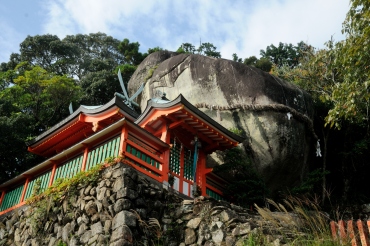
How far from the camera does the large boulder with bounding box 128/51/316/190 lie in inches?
659

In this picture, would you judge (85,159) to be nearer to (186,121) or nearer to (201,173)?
(186,121)

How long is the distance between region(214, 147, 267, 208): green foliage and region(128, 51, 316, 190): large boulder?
87.4 inches

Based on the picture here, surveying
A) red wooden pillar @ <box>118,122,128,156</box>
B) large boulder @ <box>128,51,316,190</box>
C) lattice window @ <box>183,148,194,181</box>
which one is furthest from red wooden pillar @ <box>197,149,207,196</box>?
large boulder @ <box>128,51,316,190</box>

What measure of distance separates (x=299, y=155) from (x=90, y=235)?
10927 millimetres

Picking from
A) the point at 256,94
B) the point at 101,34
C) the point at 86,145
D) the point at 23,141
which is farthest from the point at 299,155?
the point at 101,34

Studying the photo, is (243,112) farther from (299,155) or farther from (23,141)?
(23,141)

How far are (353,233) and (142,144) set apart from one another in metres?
5.93

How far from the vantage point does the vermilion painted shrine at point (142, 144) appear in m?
10.3

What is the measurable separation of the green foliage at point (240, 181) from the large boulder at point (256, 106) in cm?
222

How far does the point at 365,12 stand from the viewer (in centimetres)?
913

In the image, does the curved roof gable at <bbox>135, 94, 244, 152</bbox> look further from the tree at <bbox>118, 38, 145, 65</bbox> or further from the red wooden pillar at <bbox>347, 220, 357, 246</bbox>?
the tree at <bbox>118, 38, 145, 65</bbox>

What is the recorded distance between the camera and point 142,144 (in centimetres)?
1067

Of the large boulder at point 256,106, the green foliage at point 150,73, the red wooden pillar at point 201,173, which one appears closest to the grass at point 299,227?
the red wooden pillar at point 201,173

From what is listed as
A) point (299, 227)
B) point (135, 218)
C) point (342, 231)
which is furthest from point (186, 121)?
point (342, 231)
